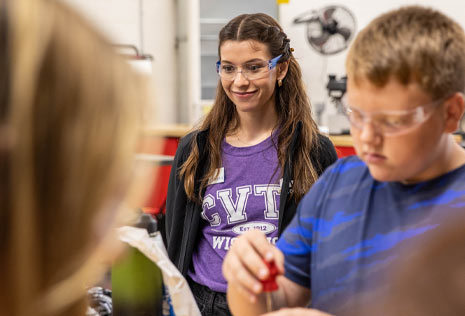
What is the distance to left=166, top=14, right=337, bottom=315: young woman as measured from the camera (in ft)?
5.44

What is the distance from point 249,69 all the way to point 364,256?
39.8 inches

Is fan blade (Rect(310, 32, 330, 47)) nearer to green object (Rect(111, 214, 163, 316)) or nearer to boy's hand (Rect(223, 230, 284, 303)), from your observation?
green object (Rect(111, 214, 163, 316))

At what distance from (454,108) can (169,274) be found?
903 millimetres

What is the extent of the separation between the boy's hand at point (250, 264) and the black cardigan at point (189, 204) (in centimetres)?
72

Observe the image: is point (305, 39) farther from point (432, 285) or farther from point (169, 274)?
point (432, 285)

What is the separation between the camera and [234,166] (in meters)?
1.76

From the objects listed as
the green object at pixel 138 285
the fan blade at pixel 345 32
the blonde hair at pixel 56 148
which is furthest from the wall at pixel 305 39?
the blonde hair at pixel 56 148

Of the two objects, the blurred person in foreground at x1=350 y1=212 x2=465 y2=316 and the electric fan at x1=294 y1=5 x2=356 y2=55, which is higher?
the electric fan at x1=294 y1=5 x2=356 y2=55

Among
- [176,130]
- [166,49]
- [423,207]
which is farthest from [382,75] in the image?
[166,49]

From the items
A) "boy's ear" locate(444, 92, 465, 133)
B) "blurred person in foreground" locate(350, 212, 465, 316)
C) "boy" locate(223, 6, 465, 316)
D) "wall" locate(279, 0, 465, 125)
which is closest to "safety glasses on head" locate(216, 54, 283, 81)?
"boy" locate(223, 6, 465, 316)

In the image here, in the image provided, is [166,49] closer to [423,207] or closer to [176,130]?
[176,130]

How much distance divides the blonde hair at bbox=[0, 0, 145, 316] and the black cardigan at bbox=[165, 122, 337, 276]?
120 cm

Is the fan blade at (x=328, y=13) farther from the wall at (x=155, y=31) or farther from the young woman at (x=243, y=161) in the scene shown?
the young woman at (x=243, y=161)

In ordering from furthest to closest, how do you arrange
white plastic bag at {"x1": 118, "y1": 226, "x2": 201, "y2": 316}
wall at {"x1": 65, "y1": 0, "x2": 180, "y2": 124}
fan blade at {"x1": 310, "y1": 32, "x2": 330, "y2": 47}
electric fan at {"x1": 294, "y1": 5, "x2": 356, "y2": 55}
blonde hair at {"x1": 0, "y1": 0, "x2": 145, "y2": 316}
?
1. fan blade at {"x1": 310, "y1": 32, "x2": 330, "y2": 47}
2. electric fan at {"x1": 294, "y1": 5, "x2": 356, "y2": 55}
3. wall at {"x1": 65, "y1": 0, "x2": 180, "y2": 124}
4. white plastic bag at {"x1": 118, "y1": 226, "x2": 201, "y2": 316}
5. blonde hair at {"x1": 0, "y1": 0, "x2": 145, "y2": 316}
